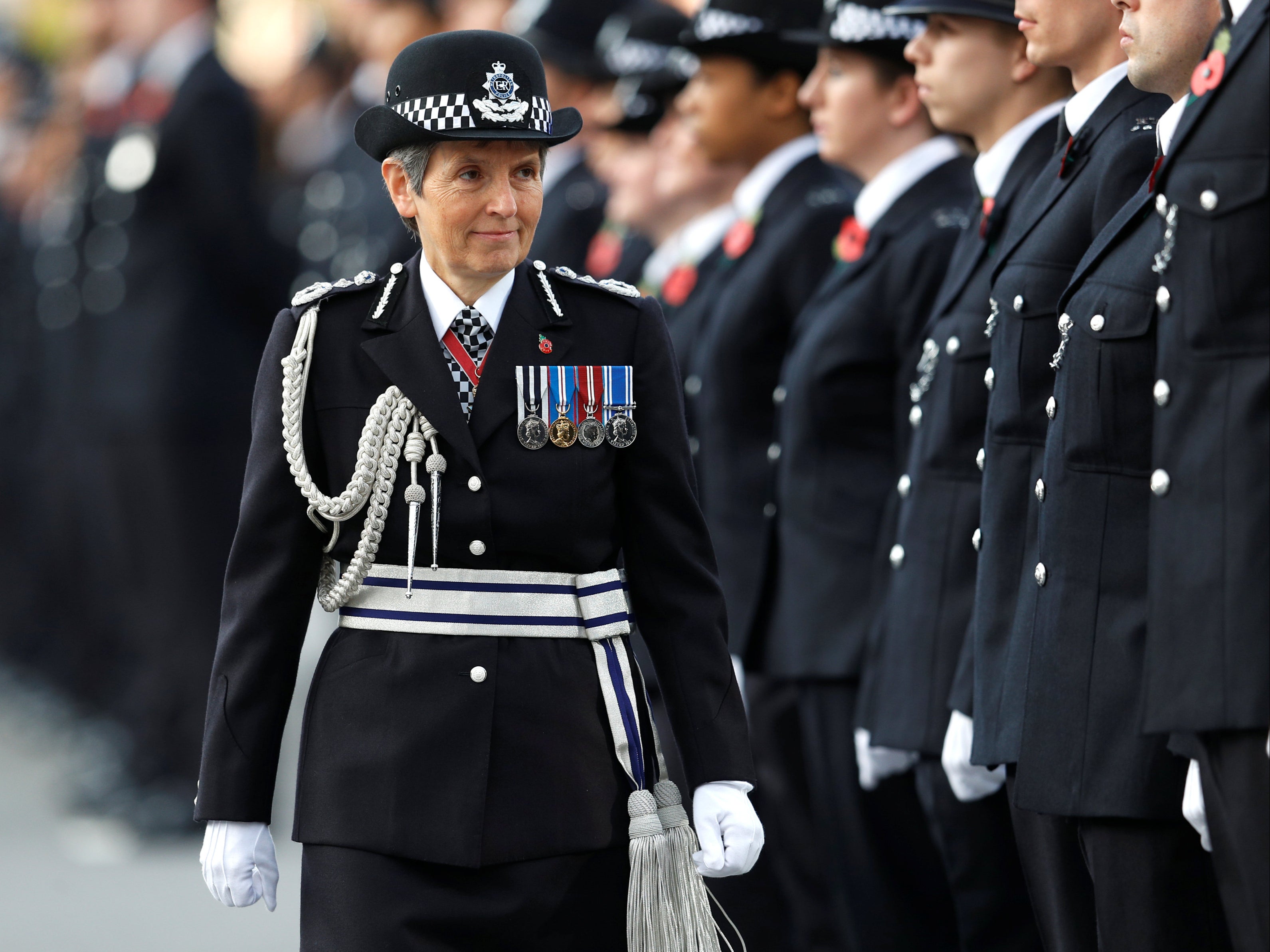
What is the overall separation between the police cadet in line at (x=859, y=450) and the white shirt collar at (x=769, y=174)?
22.8 inches

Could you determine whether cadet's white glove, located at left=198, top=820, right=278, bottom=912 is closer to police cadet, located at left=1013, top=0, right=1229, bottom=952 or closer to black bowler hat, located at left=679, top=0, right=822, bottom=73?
police cadet, located at left=1013, top=0, right=1229, bottom=952

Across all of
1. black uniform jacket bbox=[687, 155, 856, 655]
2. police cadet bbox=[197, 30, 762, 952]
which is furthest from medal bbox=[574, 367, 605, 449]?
black uniform jacket bbox=[687, 155, 856, 655]

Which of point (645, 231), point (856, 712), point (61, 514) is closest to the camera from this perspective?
point (856, 712)

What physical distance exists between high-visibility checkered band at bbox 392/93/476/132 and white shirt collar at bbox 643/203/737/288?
110 inches

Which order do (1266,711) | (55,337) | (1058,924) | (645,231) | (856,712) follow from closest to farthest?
(1266,711) < (1058,924) < (856,712) < (645,231) < (55,337)

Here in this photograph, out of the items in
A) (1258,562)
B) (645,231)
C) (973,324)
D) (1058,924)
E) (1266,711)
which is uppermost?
(645,231)

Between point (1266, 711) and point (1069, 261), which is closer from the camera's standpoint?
point (1266, 711)

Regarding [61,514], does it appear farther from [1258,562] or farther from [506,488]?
[1258,562]

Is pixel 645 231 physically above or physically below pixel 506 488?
above

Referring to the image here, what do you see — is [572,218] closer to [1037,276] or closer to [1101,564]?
[1037,276]

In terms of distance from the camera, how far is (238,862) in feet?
10.3

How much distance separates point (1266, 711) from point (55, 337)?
798 centimetres

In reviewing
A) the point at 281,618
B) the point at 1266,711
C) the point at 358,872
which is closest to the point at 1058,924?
the point at 1266,711

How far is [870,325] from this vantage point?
4.65 metres
